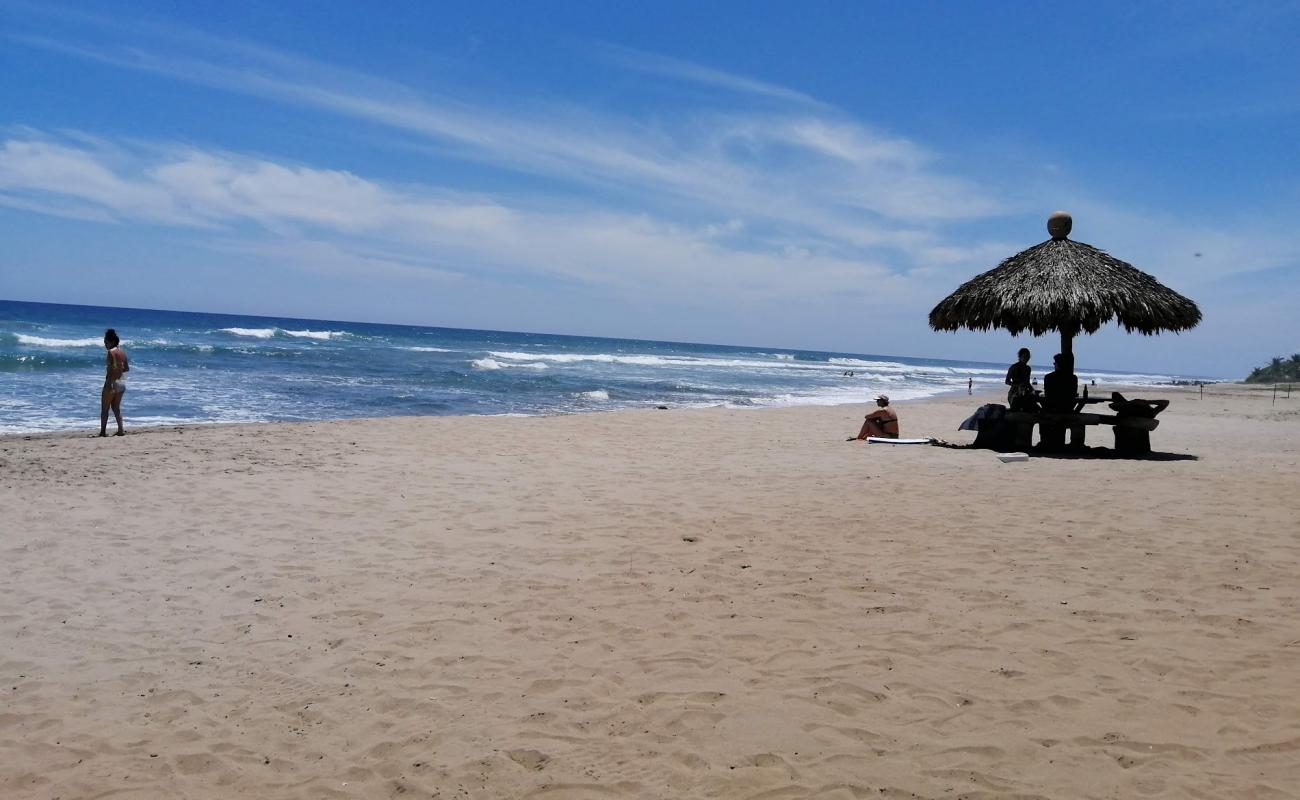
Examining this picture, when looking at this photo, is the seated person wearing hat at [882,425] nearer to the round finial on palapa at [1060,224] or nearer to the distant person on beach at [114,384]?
the round finial on palapa at [1060,224]

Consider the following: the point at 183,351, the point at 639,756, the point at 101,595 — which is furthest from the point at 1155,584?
the point at 183,351

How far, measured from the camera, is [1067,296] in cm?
1102

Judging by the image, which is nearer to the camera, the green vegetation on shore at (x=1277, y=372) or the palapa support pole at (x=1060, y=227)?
the palapa support pole at (x=1060, y=227)

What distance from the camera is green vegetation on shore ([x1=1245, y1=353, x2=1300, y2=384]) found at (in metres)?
49.0

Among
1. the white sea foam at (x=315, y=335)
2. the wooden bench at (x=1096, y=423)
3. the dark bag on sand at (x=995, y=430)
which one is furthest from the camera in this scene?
the white sea foam at (x=315, y=335)

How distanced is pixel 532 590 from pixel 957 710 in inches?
98.6

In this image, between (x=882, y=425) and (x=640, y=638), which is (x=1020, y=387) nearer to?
(x=882, y=425)

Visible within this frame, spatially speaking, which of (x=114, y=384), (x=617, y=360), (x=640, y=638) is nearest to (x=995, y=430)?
(x=640, y=638)

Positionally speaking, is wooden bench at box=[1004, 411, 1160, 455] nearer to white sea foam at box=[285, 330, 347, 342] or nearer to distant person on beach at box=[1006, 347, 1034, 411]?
distant person on beach at box=[1006, 347, 1034, 411]

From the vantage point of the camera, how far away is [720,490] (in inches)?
311

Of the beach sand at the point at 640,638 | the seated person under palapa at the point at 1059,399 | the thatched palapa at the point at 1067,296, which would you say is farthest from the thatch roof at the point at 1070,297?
the beach sand at the point at 640,638

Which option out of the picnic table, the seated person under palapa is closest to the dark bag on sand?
the picnic table

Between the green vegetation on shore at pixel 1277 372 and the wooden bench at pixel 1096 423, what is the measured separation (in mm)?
48034

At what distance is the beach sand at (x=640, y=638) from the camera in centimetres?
300
